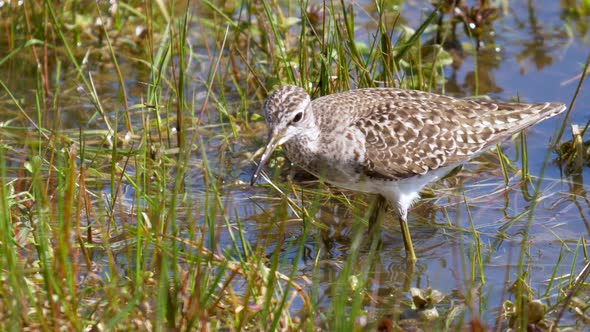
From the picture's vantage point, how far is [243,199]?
26.1 feet

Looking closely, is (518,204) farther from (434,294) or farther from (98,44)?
(98,44)

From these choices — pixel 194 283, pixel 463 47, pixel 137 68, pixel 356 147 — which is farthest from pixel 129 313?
pixel 463 47

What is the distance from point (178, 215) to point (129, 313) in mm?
2282

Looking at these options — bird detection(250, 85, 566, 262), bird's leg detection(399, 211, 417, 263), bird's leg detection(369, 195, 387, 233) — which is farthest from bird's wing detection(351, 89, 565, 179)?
bird's leg detection(369, 195, 387, 233)

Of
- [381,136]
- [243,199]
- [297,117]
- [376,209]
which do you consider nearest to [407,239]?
[376,209]

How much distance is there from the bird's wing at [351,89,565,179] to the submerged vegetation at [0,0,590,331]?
0.39m

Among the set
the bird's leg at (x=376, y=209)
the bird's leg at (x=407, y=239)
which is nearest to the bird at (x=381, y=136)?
the bird's leg at (x=407, y=239)

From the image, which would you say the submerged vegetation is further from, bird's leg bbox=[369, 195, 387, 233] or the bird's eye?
the bird's eye

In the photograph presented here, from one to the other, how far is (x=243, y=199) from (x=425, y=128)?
1.59 m

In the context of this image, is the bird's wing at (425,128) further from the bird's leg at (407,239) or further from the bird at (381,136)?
the bird's leg at (407,239)

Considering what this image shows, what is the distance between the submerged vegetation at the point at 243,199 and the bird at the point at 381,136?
13.8 inches

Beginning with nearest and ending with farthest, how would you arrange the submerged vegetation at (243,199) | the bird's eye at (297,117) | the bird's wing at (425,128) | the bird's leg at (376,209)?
the submerged vegetation at (243,199) < the bird's eye at (297,117) < the bird's wing at (425,128) < the bird's leg at (376,209)

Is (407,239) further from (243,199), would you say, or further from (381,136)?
(243,199)

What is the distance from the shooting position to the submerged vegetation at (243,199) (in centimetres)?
526
